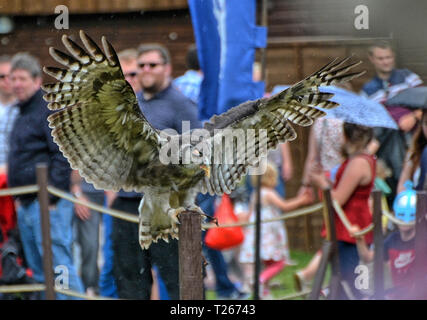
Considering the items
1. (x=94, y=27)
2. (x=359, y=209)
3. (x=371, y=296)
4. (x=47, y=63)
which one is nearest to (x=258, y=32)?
(x=359, y=209)

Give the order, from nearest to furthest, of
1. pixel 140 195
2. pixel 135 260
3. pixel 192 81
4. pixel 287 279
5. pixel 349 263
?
pixel 135 260, pixel 140 195, pixel 349 263, pixel 192 81, pixel 287 279

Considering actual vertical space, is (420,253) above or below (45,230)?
below

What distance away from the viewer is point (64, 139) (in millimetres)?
4414

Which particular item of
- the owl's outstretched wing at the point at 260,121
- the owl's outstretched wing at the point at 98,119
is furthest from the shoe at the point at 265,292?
the owl's outstretched wing at the point at 98,119

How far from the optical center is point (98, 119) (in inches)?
173

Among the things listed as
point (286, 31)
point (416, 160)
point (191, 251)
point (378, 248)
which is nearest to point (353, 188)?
point (378, 248)

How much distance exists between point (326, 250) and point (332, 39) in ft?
12.9

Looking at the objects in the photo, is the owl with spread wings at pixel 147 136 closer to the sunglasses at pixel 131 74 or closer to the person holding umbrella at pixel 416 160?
the person holding umbrella at pixel 416 160

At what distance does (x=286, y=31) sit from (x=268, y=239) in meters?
3.40

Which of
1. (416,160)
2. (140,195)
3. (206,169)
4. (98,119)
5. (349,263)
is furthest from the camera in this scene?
(416,160)

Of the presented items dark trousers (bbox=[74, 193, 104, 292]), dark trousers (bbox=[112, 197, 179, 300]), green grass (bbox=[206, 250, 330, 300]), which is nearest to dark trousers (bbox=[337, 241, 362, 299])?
green grass (bbox=[206, 250, 330, 300])

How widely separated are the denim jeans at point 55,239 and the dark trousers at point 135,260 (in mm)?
479

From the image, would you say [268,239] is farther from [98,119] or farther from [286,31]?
Answer: [98,119]

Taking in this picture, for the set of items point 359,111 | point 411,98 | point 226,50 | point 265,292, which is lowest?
point 265,292
